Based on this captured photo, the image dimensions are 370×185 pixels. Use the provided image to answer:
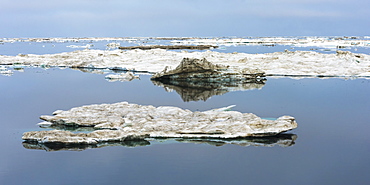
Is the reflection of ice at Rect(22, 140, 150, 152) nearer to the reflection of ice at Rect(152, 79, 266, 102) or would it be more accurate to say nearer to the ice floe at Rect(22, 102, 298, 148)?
the ice floe at Rect(22, 102, 298, 148)

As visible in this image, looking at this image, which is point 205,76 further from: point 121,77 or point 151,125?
point 151,125

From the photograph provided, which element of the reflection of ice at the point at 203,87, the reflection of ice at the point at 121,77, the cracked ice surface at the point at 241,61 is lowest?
the reflection of ice at the point at 203,87

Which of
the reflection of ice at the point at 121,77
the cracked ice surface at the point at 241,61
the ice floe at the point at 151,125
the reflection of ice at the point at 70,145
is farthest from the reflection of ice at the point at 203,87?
the reflection of ice at the point at 70,145

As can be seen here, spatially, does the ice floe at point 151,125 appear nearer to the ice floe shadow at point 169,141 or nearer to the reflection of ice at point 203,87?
the ice floe shadow at point 169,141

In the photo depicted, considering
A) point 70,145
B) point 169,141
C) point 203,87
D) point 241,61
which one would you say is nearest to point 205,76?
point 203,87

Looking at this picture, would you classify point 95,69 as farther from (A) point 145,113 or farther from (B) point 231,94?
(A) point 145,113

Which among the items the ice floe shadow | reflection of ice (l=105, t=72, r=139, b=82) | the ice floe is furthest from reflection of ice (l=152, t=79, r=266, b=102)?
the ice floe shadow

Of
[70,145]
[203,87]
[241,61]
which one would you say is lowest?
[70,145]

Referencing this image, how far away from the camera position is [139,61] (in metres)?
30.5

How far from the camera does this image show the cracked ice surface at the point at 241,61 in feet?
83.6

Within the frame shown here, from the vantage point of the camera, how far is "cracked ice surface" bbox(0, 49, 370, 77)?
25484mm

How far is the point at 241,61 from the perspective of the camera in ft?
95.4

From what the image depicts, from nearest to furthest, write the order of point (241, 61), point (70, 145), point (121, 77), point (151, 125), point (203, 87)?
point (70, 145), point (151, 125), point (203, 87), point (121, 77), point (241, 61)

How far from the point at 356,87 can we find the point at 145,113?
43.5 feet
